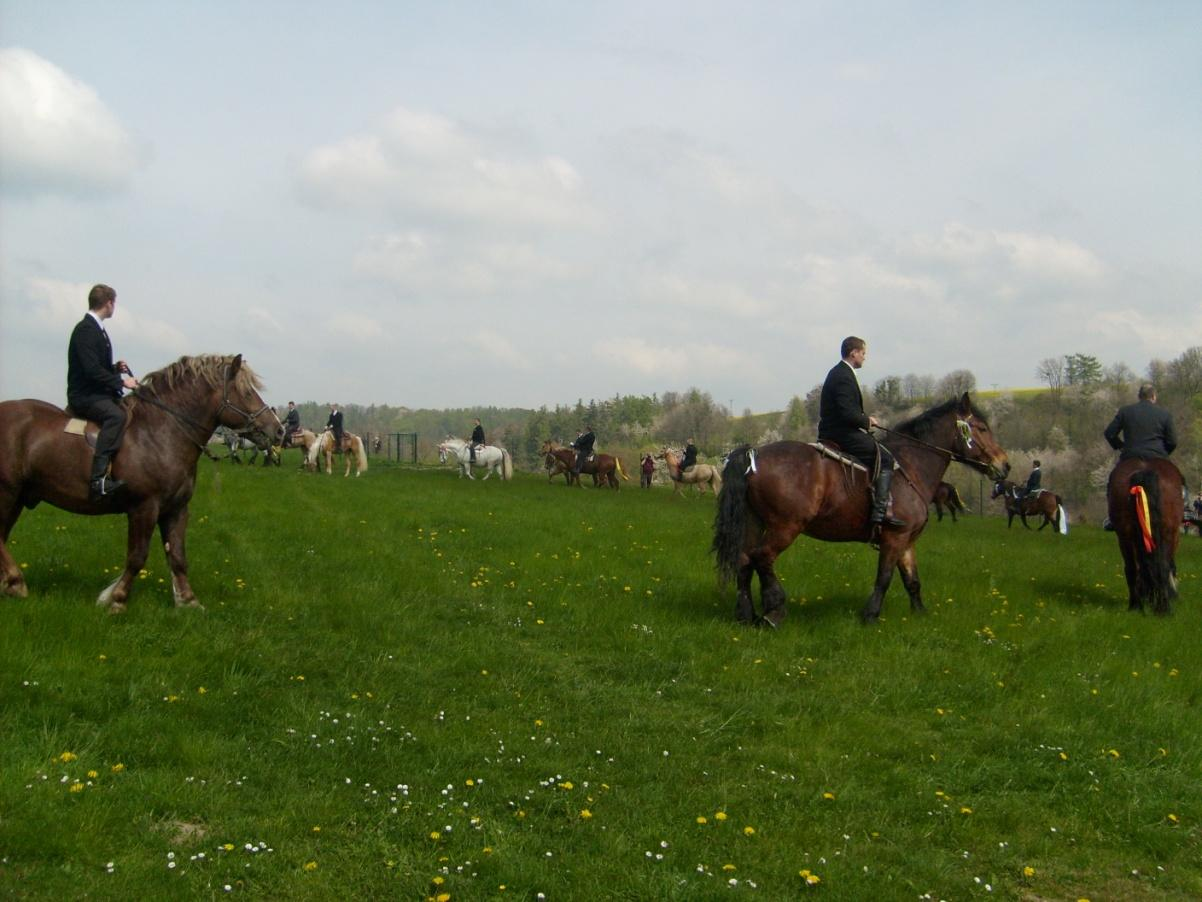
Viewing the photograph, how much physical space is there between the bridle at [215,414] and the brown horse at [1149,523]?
11484 millimetres

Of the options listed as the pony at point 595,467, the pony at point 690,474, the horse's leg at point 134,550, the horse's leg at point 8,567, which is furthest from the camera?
the pony at point 690,474

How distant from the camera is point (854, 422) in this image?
1131 cm

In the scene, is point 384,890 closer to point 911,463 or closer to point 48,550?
point 911,463

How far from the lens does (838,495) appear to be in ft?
36.7

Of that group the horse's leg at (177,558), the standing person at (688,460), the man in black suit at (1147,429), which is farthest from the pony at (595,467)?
the horse's leg at (177,558)

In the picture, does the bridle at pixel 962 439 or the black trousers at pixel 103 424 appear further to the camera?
the bridle at pixel 962 439

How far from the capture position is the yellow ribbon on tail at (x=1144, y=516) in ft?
41.3

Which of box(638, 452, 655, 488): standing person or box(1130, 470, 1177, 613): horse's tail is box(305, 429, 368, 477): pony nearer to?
box(638, 452, 655, 488): standing person

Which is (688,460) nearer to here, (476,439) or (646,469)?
(476,439)

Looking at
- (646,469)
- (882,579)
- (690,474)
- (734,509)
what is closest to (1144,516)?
(882,579)

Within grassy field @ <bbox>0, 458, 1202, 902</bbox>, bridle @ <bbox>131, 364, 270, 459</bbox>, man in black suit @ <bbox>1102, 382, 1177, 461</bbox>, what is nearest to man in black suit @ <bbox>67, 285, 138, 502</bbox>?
bridle @ <bbox>131, 364, 270, 459</bbox>

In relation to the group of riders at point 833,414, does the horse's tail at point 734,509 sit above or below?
below

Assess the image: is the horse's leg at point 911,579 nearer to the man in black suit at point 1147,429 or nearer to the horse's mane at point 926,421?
the horse's mane at point 926,421

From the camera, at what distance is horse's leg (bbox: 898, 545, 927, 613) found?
11898 millimetres
